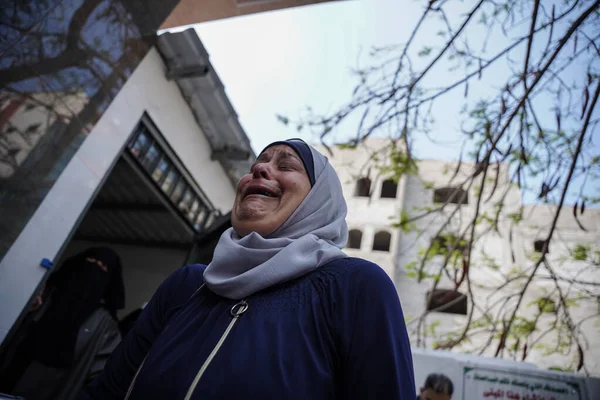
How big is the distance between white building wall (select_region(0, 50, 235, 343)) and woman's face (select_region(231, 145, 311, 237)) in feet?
10.1

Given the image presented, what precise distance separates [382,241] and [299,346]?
16.8 metres

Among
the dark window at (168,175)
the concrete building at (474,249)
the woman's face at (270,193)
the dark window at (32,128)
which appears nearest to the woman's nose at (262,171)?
the woman's face at (270,193)

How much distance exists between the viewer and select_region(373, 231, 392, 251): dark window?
55.0ft

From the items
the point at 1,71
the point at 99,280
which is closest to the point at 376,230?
the point at 99,280

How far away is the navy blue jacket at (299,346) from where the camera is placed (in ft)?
2.62

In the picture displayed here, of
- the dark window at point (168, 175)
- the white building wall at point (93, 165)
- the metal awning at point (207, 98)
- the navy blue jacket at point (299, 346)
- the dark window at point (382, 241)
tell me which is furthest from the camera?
the dark window at point (382, 241)

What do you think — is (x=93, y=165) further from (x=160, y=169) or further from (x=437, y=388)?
(x=437, y=388)

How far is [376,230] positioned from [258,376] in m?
15.9

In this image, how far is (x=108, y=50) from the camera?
348 cm

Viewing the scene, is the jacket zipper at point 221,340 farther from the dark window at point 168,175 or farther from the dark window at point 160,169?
the dark window at point 160,169

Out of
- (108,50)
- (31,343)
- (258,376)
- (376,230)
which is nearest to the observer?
(258,376)

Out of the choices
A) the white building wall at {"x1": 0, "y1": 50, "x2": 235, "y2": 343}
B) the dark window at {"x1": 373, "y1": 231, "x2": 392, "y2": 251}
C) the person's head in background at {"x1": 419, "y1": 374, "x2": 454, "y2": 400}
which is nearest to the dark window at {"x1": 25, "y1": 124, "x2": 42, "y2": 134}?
the white building wall at {"x1": 0, "y1": 50, "x2": 235, "y2": 343}

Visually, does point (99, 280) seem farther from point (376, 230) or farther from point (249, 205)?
point (376, 230)

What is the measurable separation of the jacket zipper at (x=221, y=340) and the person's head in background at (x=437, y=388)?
3.78 metres
